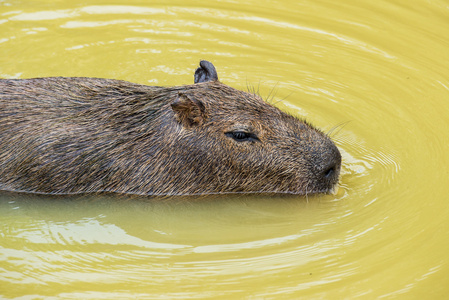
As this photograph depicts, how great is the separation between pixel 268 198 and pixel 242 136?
0.78 m

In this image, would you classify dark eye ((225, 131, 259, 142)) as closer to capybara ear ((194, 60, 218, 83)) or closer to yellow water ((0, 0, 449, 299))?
yellow water ((0, 0, 449, 299))

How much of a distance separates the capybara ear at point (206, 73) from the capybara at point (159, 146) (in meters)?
0.30

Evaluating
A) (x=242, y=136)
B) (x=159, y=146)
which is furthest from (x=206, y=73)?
(x=159, y=146)

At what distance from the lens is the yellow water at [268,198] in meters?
6.02

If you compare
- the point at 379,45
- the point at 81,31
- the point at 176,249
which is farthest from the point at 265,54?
the point at 176,249

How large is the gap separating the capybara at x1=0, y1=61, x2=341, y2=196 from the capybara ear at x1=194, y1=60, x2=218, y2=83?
301 mm

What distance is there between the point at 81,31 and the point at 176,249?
18.5 feet

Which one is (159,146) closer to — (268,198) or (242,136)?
(242,136)

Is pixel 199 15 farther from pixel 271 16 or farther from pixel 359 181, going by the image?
pixel 359 181

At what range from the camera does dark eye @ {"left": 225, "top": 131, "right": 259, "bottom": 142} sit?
705 cm

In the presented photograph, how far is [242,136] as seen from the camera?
708cm

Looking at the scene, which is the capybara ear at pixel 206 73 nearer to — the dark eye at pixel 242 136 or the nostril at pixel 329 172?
the dark eye at pixel 242 136

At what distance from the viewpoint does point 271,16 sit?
1145 centimetres

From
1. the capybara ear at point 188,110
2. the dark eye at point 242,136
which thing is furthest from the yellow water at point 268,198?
the capybara ear at point 188,110
